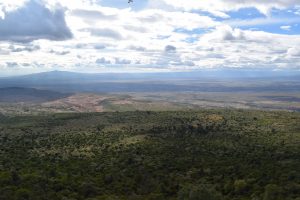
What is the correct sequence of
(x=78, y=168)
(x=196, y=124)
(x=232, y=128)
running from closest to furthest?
(x=78, y=168) → (x=232, y=128) → (x=196, y=124)

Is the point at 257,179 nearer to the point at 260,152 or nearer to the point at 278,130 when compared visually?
the point at 260,152

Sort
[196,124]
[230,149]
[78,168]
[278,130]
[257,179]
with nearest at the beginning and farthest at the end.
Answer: [257,179] < [78,168] < [230,149] < [278,130] < [196,124]

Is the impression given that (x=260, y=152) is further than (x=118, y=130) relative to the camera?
No

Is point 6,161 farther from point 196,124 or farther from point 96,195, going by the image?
point 196,124

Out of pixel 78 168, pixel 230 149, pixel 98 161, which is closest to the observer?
pixel 78 168

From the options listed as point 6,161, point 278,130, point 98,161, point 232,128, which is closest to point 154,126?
point 232,128

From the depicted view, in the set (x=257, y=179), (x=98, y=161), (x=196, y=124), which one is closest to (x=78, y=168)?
(x=98, y=161)
